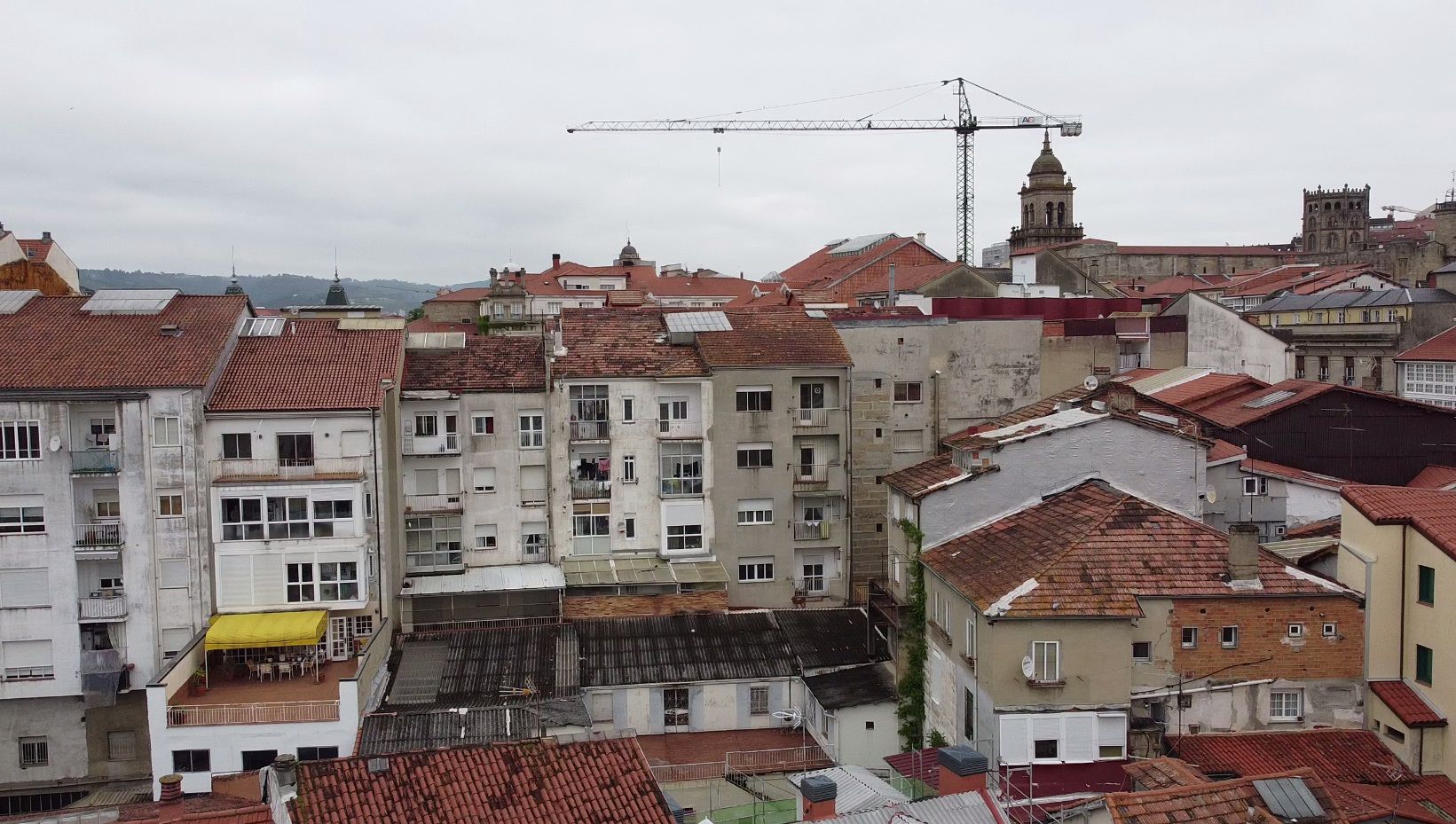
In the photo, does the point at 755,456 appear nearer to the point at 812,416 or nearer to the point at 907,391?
the point at 812,416

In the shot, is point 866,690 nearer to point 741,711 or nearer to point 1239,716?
point 741,711

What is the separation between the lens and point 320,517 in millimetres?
36125

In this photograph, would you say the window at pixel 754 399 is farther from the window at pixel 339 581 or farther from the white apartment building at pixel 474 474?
the window at pixel 339 581

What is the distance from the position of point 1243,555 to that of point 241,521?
94.7ft

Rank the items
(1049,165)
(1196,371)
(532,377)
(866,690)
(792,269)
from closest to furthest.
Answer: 1. (866,690)
2. (532,377)
3. (1196,371)
4. (792,269)
5. (1049,165)

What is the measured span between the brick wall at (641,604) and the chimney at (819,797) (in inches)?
760

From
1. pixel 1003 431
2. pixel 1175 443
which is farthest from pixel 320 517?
pixel 1175 443

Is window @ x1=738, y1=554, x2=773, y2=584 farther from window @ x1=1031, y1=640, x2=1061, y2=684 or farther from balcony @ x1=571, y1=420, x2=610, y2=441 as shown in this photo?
window @ x1=1031, y1=640, x2=1061, y2=684

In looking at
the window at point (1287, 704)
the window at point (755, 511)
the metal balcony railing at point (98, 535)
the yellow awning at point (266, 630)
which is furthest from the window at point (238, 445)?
the window at point (1287, 704)

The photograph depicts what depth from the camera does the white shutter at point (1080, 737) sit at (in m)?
27.4

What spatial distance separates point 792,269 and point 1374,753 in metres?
74.6

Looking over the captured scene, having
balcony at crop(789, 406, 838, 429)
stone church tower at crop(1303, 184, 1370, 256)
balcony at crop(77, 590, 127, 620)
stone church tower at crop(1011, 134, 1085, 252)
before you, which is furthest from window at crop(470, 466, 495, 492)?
stone church tower at crop(1303, 184, 1370, 256)

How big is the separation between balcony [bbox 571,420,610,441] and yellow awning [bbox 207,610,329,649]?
1085 cm

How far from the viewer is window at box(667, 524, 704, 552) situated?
4278 centimetres
